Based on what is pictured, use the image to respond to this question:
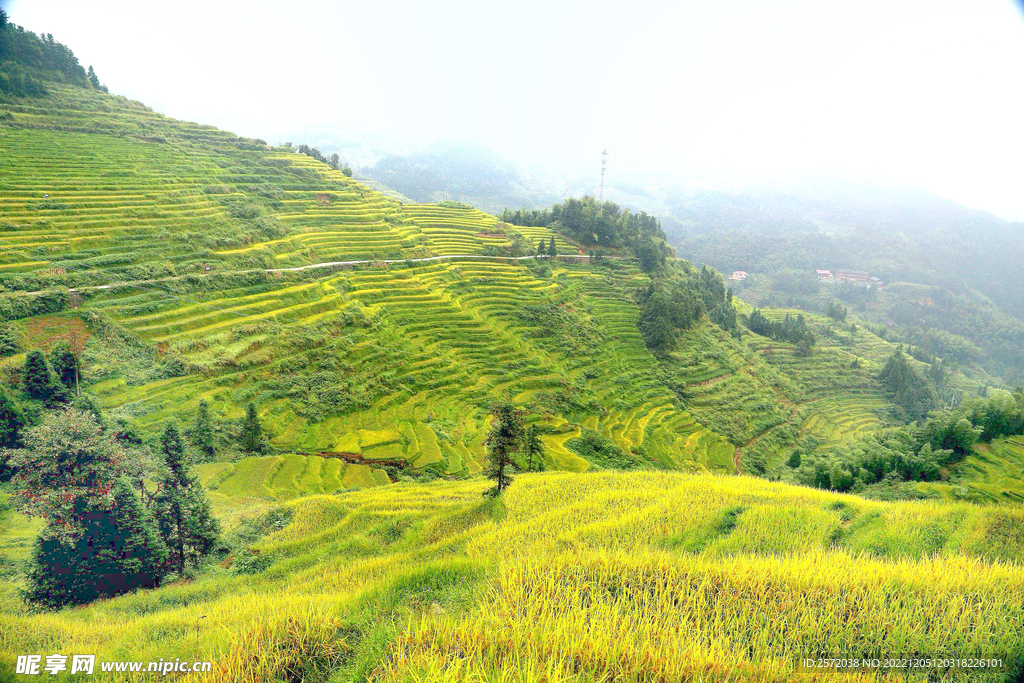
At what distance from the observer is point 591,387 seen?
107 feet

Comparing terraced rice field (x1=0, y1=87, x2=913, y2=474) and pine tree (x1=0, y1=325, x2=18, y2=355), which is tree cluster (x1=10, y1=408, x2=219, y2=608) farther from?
pine tree (x1=0, y1=325, x2=18, y2=355)

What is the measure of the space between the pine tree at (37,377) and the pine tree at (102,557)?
11.9 metres

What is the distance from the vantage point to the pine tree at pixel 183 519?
9.28 m

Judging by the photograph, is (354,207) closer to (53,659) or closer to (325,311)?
(325,311)

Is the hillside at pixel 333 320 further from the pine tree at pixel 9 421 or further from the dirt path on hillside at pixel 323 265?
the pine tree at pixel 9 421

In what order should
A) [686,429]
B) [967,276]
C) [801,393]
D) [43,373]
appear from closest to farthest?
1. [43,373]
2. [686,429]
3. [801,393]
4. [967,276]

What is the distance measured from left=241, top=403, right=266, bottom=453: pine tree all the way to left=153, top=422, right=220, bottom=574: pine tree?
28.1ft

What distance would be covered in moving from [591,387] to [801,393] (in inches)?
988

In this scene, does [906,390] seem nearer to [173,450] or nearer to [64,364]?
[173,450]

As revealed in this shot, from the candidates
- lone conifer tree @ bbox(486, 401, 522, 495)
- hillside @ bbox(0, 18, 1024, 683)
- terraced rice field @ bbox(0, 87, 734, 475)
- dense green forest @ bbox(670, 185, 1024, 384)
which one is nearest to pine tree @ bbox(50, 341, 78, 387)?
hillside @ bbox(0, 18, 1024, 683)

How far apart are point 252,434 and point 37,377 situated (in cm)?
775

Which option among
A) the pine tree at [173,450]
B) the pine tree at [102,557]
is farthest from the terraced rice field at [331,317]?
the pine tree at [102,557]

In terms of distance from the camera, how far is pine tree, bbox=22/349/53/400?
15.4m

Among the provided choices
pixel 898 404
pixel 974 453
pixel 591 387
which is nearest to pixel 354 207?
pixel 591 387
